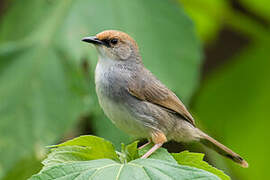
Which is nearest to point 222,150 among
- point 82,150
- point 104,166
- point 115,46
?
point 115,46

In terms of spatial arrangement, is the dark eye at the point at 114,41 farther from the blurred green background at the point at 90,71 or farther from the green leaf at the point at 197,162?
the green leaf at the point at 197,162

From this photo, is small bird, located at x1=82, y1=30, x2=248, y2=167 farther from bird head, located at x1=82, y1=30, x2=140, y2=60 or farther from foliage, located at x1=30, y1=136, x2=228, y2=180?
foliage, located at x1=30, y1=136, x2=228, y2=180

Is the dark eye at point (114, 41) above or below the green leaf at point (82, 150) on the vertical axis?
above

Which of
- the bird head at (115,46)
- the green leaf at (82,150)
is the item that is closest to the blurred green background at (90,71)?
the bird head at (115,46)

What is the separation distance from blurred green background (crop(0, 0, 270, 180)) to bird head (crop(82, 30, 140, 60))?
3.42 ft

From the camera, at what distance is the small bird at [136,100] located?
148 inches

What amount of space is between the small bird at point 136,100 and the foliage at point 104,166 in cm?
76

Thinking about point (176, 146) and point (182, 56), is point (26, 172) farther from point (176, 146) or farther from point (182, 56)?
point (182, 56)

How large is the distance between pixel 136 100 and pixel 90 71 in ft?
5.31

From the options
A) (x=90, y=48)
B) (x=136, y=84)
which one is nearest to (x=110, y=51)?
(x=136, y=84)

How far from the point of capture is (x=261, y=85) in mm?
6664

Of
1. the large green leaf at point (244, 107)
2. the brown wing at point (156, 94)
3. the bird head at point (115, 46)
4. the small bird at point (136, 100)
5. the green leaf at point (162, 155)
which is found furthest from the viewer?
the large green leaf at point (244, 107)

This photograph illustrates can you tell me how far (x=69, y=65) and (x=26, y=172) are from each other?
1124mm

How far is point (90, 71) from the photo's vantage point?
17.6ft
